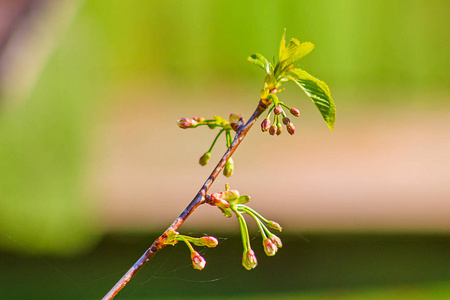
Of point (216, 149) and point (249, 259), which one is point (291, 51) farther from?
point (216, 149)

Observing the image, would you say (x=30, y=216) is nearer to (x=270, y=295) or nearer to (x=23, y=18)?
(x=23, y=18)

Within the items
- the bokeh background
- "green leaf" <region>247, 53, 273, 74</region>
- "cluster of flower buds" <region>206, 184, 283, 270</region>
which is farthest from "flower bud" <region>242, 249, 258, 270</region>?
the bokeh background

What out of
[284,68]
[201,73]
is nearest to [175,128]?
[201,73]

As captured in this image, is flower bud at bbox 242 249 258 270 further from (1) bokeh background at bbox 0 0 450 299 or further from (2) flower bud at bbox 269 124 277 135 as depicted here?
(1) bokeh background at bbox 0 0 450 299

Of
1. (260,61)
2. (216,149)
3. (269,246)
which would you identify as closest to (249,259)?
(269,246)

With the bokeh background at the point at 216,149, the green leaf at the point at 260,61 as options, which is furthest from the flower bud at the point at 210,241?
the bokeh background at the point at 216,149

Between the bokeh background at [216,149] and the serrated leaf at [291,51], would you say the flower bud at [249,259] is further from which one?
the bokeh background at [216,149]
